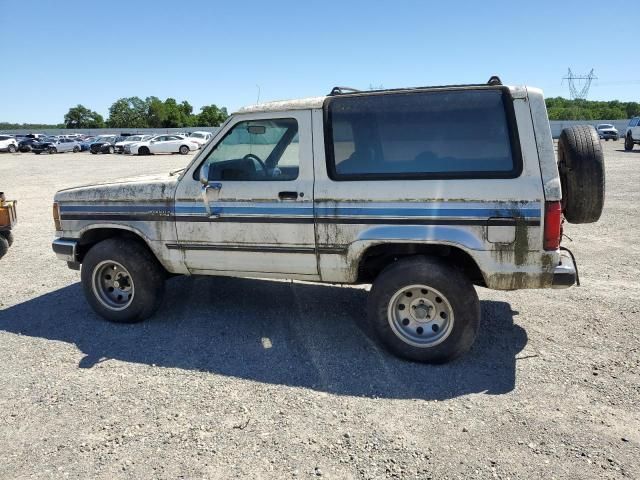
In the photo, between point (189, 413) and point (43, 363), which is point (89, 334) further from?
point (189, 413)

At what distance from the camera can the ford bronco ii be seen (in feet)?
12.6

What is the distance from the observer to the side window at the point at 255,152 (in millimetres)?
4434

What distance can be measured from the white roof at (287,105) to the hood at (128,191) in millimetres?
981

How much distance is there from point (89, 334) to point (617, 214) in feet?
32.5

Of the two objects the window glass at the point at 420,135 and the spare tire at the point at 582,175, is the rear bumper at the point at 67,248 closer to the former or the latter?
the window glass at the point at 420,135

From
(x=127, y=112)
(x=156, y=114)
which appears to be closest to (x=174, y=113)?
(x=156, y=114)

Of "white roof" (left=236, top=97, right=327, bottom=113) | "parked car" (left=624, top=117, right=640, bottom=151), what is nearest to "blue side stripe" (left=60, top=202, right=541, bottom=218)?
"white roof" (left=236, top=97, right=327, bottom=113)

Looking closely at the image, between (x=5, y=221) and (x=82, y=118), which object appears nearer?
(x=5, y=221)

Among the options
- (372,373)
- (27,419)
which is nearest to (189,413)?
(27,419)

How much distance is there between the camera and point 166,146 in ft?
125

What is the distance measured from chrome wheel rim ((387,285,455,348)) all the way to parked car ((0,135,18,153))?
1902 inches

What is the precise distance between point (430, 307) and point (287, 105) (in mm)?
2110

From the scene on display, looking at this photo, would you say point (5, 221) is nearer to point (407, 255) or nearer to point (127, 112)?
point (407, 255)

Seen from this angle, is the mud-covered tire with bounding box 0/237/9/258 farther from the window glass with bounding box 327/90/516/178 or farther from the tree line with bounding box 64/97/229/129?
the tree line with bounding box 64/97/229/129
